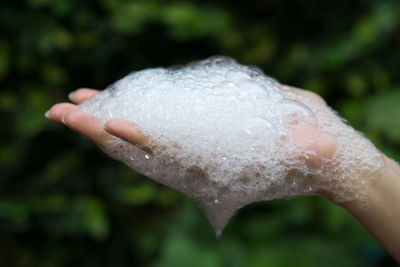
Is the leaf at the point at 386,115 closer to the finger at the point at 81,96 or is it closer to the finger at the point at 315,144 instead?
the finger at the point at 315,144

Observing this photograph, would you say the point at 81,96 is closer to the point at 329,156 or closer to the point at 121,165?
the point at 329,156

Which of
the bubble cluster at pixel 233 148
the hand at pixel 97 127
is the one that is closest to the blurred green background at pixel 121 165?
the bubble cluster at pixel 233 148

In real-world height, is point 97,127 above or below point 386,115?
above

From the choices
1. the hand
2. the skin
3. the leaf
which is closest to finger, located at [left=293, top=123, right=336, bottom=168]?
the skin

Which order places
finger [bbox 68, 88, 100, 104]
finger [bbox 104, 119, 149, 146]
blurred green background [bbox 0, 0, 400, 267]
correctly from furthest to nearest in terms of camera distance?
blurred green background [bbox 0, 0, 400, 267] < finger [bbox 68, 88, 100, 104] < finger [bbox 104, 119, 149, 146]

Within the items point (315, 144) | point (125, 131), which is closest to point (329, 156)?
point (315, 144)

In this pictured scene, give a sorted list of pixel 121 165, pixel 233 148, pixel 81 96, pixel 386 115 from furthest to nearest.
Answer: pixel 121 165 < pixel 386 115 < pixel 81 96 < pixel 233 148

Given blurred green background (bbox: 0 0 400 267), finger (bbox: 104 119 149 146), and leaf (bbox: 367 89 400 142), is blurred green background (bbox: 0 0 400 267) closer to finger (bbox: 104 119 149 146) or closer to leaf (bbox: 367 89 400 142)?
leaf (bbox: 367 89 400 142)
